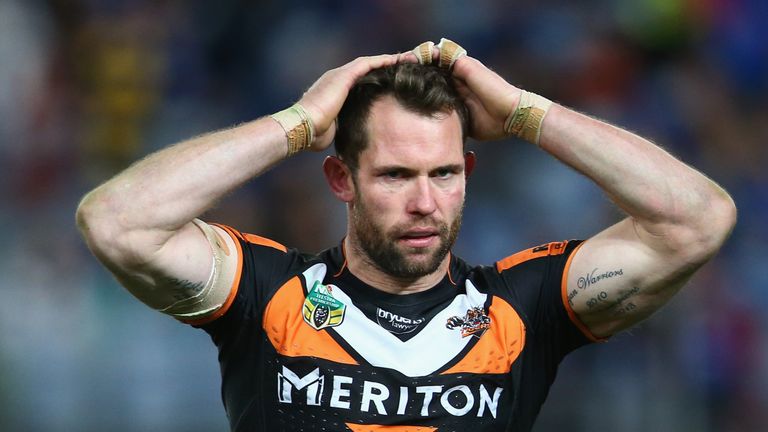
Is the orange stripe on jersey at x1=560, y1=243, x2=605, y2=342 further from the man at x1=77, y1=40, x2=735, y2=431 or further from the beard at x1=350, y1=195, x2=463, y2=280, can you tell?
the beard at x1=350, y1=195, x2=463, y2=280

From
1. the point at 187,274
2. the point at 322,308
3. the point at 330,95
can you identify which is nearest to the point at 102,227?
the point at 187,274

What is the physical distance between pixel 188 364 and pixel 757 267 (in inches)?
163

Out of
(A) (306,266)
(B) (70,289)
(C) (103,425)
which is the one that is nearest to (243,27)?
(B) (70,289)

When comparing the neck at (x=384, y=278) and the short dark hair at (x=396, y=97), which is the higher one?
the short dark hair at (x=396, y=97)

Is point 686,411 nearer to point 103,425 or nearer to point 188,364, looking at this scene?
point 188,364

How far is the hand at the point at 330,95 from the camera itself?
470 cm

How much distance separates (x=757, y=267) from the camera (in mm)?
8688

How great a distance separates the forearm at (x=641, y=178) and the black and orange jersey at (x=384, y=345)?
1.37ft

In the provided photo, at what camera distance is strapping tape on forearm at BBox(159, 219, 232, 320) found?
4.52 meters

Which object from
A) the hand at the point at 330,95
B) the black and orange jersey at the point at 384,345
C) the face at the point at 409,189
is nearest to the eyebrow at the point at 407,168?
the face at the point at 409,189

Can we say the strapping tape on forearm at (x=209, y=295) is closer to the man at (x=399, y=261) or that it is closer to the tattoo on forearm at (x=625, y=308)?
the man at (x=399, y=261)

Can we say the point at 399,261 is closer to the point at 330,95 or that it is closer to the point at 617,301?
the point at 330,95

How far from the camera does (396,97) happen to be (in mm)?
4824

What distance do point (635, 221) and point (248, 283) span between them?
1542 mm
